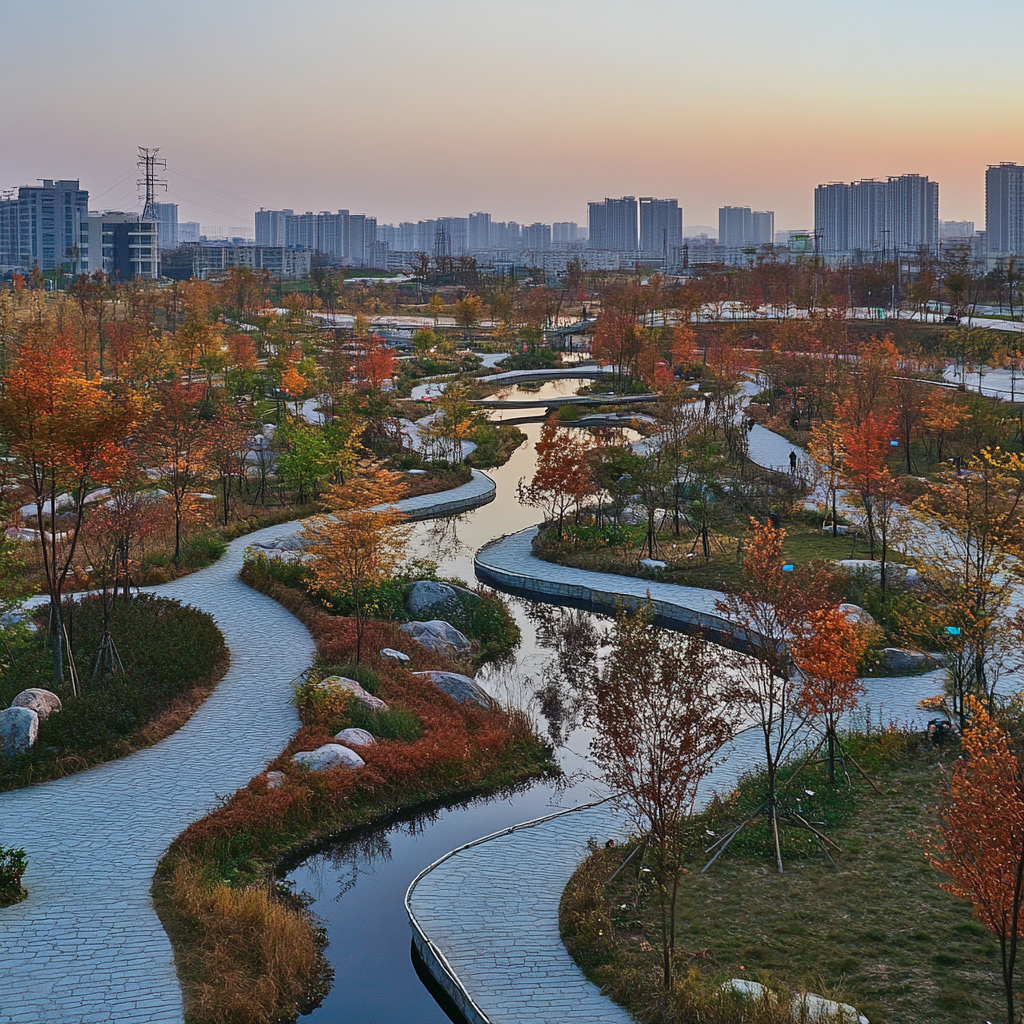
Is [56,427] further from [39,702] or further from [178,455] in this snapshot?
[178,455]

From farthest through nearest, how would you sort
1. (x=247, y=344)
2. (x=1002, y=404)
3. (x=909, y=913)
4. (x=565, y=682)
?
(x=247, y=344) < (x=1002, y=404) < (x=565, y=682) < (x=909, y=913)

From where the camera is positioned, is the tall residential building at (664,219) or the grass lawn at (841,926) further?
the tall residential building at (664,219)

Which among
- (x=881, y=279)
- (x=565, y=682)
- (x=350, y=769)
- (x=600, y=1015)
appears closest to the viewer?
(x=600, y=1015)

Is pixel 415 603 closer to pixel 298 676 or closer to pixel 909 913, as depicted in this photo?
pixel 298 676

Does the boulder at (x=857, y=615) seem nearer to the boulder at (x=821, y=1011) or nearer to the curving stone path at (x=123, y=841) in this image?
the curving stone path at (x=123, y=841)

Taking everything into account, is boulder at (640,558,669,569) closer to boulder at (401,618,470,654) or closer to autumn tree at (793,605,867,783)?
boulder at (401,618,470,654)

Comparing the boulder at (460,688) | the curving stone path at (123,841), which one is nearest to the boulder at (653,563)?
the boulder at (460,688)

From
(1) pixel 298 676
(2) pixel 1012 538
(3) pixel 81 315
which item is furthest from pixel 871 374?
(3) pixel 81 315

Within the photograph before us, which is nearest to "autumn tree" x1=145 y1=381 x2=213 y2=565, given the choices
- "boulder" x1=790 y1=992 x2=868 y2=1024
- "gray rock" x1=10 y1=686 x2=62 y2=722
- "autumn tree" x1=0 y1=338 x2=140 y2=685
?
"autumn tree" x1=0 y1=338 x2=140 y2=685
